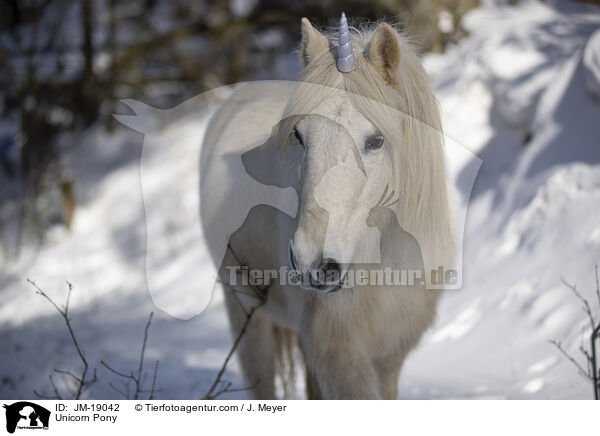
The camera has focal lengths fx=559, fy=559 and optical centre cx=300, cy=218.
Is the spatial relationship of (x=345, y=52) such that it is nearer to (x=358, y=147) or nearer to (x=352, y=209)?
(x=358, y=147)

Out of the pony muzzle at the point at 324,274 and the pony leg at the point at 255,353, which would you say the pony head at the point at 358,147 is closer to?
the pony muzzle at the point at 324,274

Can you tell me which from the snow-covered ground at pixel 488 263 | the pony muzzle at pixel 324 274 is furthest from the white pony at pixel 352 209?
the snow-covered ground at pixel 488 263

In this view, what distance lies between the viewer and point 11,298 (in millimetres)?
6387

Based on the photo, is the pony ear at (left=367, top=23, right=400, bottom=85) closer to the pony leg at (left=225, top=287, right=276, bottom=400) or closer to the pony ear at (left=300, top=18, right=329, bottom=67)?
the pony ear at (left=300, top=18, right=329, bottom=67)

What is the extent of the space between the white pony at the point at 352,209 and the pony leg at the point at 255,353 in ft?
1.01

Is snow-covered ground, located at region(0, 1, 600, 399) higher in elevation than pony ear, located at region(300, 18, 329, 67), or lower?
lower

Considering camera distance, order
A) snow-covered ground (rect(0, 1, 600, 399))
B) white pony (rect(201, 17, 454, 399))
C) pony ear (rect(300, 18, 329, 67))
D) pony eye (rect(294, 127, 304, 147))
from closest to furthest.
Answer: white pony (rect(201, 17, 454, 399)) < pony eye (rect(294, 127, 304, 147)) < pony ear (rect(300, 18, 329, 67)) < snow-covered ground (rect(0, 1, 600, 399))

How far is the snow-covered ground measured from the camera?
3129 mm

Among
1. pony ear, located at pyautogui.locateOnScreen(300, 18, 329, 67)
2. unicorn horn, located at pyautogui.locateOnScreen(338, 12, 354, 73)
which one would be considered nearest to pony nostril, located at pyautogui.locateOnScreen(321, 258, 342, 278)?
unicorn horn, located at pyautogui.locateOnScreen(338, 12, 354, 73)

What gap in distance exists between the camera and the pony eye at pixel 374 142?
1.78 m

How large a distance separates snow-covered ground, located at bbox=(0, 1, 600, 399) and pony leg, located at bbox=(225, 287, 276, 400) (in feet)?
1.42
